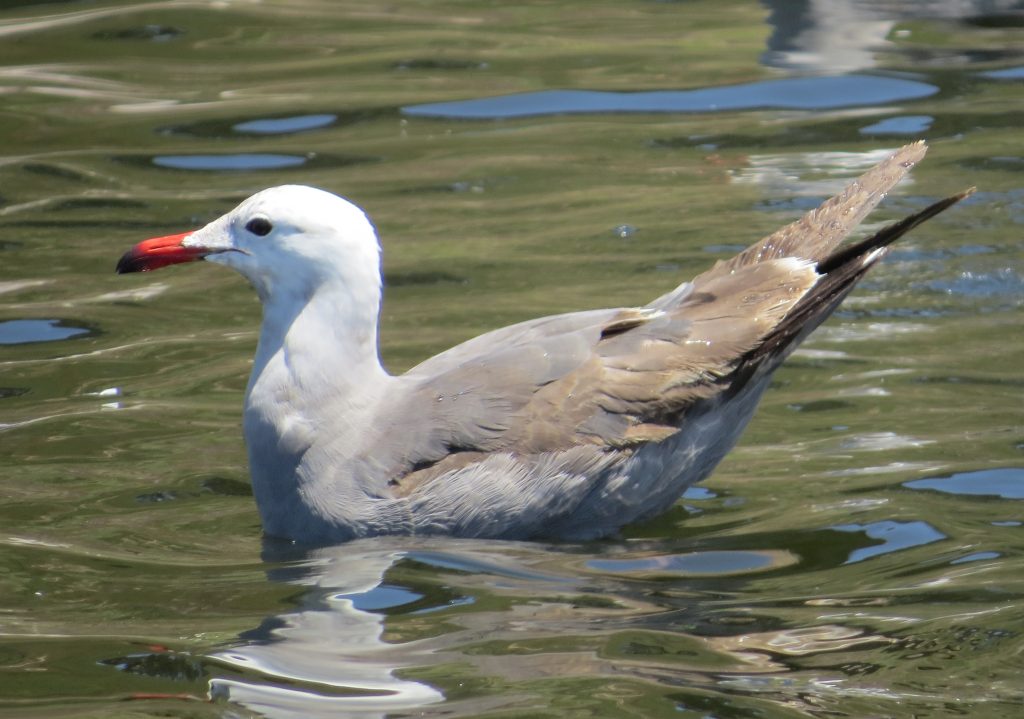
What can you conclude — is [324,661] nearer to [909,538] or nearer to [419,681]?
[419,681]

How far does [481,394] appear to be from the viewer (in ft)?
18.9

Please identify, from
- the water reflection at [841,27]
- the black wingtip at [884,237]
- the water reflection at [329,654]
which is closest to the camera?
the water reflection at [329,654]

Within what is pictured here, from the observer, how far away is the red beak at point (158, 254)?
5969 mm

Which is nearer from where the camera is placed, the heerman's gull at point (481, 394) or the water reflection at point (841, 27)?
the heerman's gull at point (481, 394)

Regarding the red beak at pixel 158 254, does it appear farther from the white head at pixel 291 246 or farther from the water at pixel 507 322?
the water at pixel 507 322

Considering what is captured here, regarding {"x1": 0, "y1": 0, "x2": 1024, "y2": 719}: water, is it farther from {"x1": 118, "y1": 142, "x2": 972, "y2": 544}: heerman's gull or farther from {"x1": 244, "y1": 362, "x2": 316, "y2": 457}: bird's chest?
{"x1": 244, "y1": 362, "x2": 316, "y2": 457}: bird's chest

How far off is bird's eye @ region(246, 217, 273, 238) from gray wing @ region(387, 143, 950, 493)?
69cm

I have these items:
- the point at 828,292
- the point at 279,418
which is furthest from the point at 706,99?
the point at 279,418

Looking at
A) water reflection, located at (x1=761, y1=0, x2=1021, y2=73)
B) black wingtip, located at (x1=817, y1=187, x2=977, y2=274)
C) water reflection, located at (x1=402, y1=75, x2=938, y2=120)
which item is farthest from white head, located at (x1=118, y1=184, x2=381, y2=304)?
water reflection, located at (x1=761, y1=0, x2=1021, y2=73)

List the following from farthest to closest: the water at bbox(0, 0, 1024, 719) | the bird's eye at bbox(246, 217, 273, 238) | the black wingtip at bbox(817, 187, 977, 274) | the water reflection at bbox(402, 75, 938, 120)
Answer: the water reflection at bbox(402, 75, 938, 120) → the bird's eye at bbox(246, 217, 273, 238) → the black wingtip at bbox(817, 187, 977, 274) → the water at bbox(0, 0, 1024, 719)

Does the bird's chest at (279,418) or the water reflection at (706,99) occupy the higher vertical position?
the water reflection at (706,99)

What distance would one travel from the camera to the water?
15.3 ft

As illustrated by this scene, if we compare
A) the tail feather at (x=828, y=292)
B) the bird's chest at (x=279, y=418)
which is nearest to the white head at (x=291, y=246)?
the bird's chest at (x=279, y=418)

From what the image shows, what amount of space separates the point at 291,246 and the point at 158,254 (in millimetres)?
485
